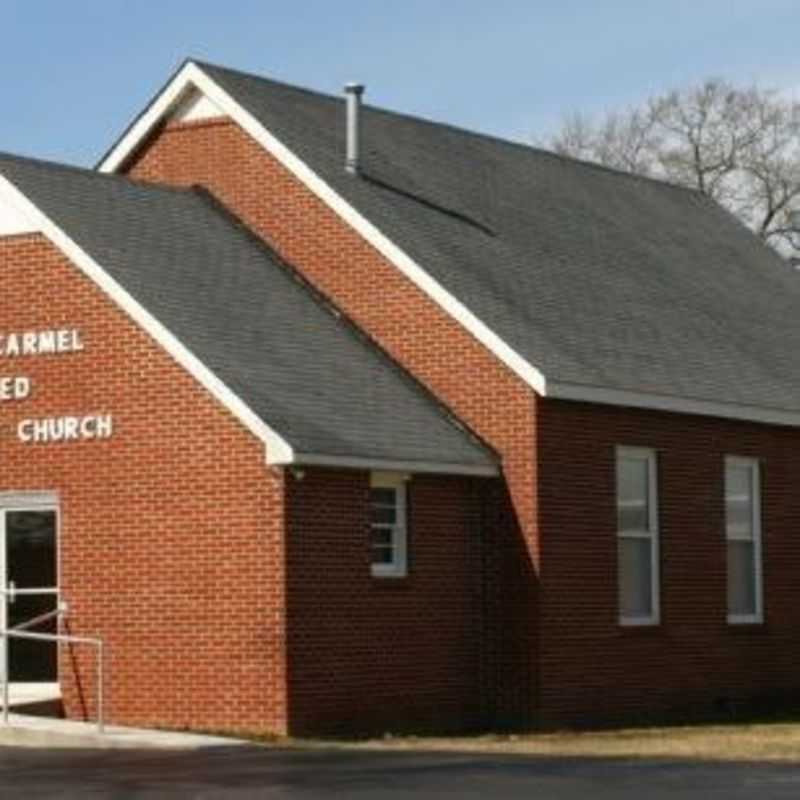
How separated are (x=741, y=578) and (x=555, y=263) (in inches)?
186

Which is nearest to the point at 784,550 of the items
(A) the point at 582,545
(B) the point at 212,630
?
(A) the point at 582,545

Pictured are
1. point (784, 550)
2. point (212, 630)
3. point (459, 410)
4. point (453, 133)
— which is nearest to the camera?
point (212, 630)

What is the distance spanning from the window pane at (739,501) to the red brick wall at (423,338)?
4584 millimetres

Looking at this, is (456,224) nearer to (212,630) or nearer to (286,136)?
(286,136)

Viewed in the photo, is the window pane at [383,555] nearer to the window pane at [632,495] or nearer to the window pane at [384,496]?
the window pane at [384,496]

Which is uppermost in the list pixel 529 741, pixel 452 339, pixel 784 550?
pixel 452 339

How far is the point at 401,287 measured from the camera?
27.0 m

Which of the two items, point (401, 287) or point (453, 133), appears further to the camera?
point (453, 133)

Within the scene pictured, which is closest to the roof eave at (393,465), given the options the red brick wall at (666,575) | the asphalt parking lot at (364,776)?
the red brick wall at (666,575)

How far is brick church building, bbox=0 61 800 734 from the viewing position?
78.3ft

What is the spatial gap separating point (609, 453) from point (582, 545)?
47.0 inches

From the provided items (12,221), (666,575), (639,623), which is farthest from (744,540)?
(12,221)

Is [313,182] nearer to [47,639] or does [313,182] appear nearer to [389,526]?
[389,526]

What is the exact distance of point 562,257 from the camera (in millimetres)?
30234
